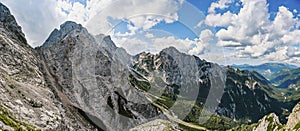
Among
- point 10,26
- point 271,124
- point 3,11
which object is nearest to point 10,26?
point 10,26

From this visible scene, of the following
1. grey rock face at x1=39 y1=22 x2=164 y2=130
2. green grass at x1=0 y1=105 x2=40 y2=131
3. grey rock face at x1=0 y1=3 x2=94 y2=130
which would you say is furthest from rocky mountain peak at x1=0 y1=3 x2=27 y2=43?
green grass at x1=0 y1=105 x2=40 y2=131

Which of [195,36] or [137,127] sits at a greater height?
[195,36]

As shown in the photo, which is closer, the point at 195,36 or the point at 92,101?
the point at 195,36

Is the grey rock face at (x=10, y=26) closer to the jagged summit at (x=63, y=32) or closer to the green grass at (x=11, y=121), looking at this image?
the jagged summit at (x=63, y=32)

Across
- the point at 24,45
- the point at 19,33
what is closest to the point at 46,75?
the point at 24,45

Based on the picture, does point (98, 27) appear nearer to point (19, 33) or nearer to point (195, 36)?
point (195, 36)

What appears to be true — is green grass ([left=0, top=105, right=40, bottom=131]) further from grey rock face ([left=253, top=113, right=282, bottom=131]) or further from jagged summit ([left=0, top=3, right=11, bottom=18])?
grey rock face ([left=253, top=113, right=282, bottom=131])

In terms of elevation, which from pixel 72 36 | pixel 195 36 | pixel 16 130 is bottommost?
pixel 16 130

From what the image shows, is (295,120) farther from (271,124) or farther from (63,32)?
(63,32)

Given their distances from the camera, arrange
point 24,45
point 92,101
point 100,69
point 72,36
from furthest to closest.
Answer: point 100,69 → point 72,36 → point 92,101 → point 24,45

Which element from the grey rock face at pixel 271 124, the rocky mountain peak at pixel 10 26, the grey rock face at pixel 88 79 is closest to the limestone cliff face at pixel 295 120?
the grey rock face at pixel 271 124
